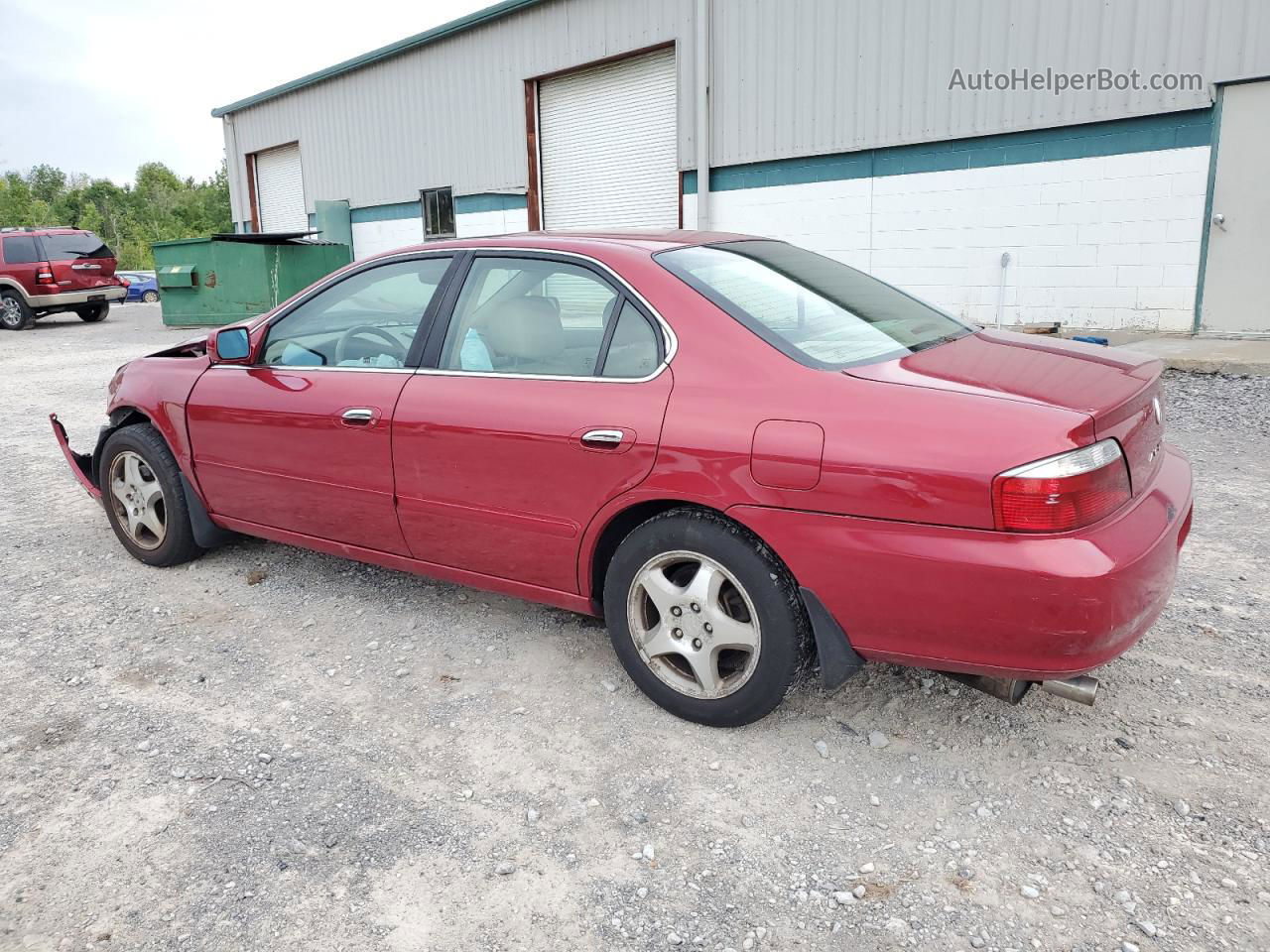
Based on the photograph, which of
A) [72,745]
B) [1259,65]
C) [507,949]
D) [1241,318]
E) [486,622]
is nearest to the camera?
[507,949]

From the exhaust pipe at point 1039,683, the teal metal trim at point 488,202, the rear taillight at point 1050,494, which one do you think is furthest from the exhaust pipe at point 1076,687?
the teal metal trim at point 488,202

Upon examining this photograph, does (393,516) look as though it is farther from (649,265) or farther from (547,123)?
(547,123)

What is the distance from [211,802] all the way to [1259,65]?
10.6m

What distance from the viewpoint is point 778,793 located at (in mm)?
2568

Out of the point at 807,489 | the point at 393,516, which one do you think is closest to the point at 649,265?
the point at 807,489

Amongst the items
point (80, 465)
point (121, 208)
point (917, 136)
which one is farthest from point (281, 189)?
point (121, 208)

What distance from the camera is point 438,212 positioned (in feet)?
60.0

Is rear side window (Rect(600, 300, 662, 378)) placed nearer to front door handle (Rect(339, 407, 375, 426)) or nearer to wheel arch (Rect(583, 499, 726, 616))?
wheel arch (Rect(583, 499, 726, 616))

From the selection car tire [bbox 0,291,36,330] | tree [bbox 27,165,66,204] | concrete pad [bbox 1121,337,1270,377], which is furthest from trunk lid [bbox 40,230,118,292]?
tree [bbox 27,165,66,204]

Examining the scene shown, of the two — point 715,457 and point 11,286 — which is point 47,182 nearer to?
point 11,286

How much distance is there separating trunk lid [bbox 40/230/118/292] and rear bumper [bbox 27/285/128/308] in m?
0.08

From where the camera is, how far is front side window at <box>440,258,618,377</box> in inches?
121

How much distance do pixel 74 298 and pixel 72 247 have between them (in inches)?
40.9

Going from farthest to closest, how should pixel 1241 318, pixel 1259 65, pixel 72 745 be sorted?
pixel 1241 318 < pixel 1259 65 < pixel 72 745
